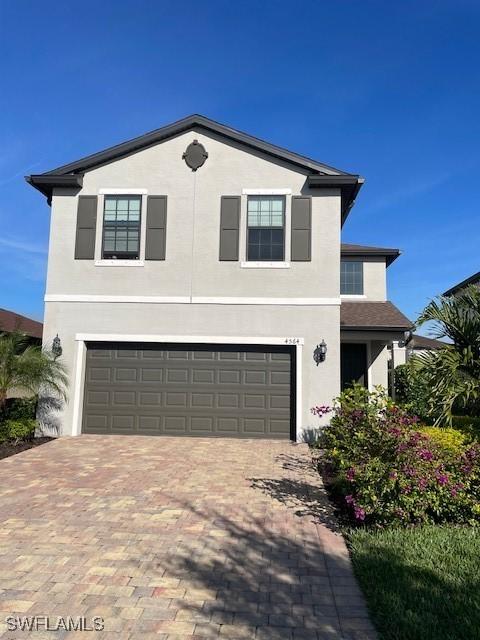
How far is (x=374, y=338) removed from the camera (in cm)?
1357

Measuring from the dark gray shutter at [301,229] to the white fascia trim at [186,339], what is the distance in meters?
2.06

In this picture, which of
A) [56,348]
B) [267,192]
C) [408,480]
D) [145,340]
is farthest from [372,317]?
[408,480]

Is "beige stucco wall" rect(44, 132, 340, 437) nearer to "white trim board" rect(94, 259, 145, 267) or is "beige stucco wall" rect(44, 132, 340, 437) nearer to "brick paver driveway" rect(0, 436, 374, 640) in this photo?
"white trim board" rect(94, 259, 145, 267)

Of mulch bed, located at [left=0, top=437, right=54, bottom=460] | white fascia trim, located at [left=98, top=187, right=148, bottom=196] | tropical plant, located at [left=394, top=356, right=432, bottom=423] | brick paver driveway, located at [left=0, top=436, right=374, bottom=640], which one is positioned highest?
white fascia trim, located at [left=98, top=187, right=148, bottom=196]

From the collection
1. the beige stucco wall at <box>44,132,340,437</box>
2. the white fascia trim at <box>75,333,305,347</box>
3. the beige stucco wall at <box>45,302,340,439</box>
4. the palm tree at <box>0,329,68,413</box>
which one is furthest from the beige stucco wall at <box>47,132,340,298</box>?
the palm tree at <box>0,329,68,413</box>

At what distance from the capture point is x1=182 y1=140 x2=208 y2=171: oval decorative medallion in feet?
38.3

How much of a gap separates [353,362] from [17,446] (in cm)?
1037

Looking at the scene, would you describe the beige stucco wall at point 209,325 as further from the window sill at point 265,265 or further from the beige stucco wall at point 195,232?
the window sill at point 265,265

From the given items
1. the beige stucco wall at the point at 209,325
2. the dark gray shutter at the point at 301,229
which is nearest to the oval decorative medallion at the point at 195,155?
the dark gray shutter at the point at 301,229

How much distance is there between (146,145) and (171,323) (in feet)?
15.5

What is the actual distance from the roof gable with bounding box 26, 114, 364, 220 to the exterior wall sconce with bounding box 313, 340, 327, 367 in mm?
3964

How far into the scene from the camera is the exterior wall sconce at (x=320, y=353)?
35.8 ft

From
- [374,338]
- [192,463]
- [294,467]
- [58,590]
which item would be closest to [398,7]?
[374,338]

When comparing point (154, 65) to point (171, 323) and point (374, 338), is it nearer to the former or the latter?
point (171, 323)
